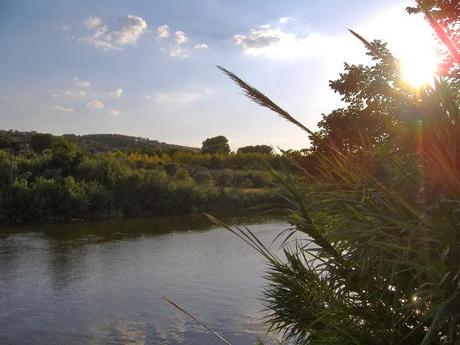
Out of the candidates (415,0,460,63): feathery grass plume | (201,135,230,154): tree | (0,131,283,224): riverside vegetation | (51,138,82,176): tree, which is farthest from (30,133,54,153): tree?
(415,0,460,63): feathery grass plume

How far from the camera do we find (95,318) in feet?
51.7

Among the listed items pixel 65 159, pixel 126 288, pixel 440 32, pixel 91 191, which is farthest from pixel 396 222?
pixel 65 159

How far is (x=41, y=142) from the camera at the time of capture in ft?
230

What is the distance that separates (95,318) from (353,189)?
14.0 metres

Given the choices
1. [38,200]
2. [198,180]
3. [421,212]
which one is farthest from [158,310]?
[198,180]

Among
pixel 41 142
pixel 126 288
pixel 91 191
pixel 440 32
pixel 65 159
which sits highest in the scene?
pixel 41 142

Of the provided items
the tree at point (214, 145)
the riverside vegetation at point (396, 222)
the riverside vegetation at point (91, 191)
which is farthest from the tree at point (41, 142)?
the riverside vegetation at point (396, 222)

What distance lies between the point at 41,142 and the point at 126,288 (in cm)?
5518

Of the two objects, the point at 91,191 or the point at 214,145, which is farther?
the point at 214,145

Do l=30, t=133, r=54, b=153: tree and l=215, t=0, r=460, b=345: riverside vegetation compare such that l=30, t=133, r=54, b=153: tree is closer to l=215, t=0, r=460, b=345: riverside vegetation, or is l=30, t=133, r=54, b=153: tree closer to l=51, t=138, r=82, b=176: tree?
l=51, t=138, r=82, b=176: tree

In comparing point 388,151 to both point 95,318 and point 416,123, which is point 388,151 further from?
point 95,318

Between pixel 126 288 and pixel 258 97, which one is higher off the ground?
pixel 258 97

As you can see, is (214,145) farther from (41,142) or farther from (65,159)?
(65,159)

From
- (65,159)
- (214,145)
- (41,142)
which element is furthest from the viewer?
(214,145)
